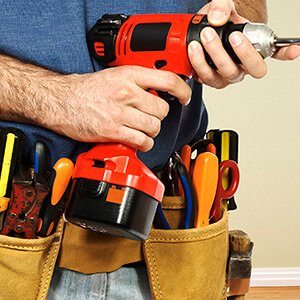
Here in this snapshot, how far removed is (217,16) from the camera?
661 millimetres

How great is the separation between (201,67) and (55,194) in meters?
0.30

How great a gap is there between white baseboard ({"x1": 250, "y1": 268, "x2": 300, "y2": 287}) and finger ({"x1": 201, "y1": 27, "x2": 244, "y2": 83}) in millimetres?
2287

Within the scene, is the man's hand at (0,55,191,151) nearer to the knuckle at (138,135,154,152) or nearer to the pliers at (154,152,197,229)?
the knuckle at (138,135,154,152)

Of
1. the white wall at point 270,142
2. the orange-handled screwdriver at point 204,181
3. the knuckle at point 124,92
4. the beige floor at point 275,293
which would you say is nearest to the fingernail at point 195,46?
the knuckle at point 124,92

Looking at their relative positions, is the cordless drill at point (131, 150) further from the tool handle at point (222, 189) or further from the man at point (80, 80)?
the tool handle at point (222, 189)

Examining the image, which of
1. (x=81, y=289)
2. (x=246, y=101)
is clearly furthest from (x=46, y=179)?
(x=246, y=101)

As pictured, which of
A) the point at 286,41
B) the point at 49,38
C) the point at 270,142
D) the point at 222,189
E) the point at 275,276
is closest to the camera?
the point at 286,41

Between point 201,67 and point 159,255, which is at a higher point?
point 201,67

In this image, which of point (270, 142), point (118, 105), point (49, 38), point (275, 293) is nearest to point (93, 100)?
point (118, 105)

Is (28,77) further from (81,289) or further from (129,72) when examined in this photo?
(81,289)

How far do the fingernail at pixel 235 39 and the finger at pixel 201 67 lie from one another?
49 millimetres

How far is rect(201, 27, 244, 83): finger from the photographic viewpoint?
0.66m

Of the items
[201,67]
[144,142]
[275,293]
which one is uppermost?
[201,67]

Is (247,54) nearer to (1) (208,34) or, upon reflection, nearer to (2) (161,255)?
(1) (208,34)
